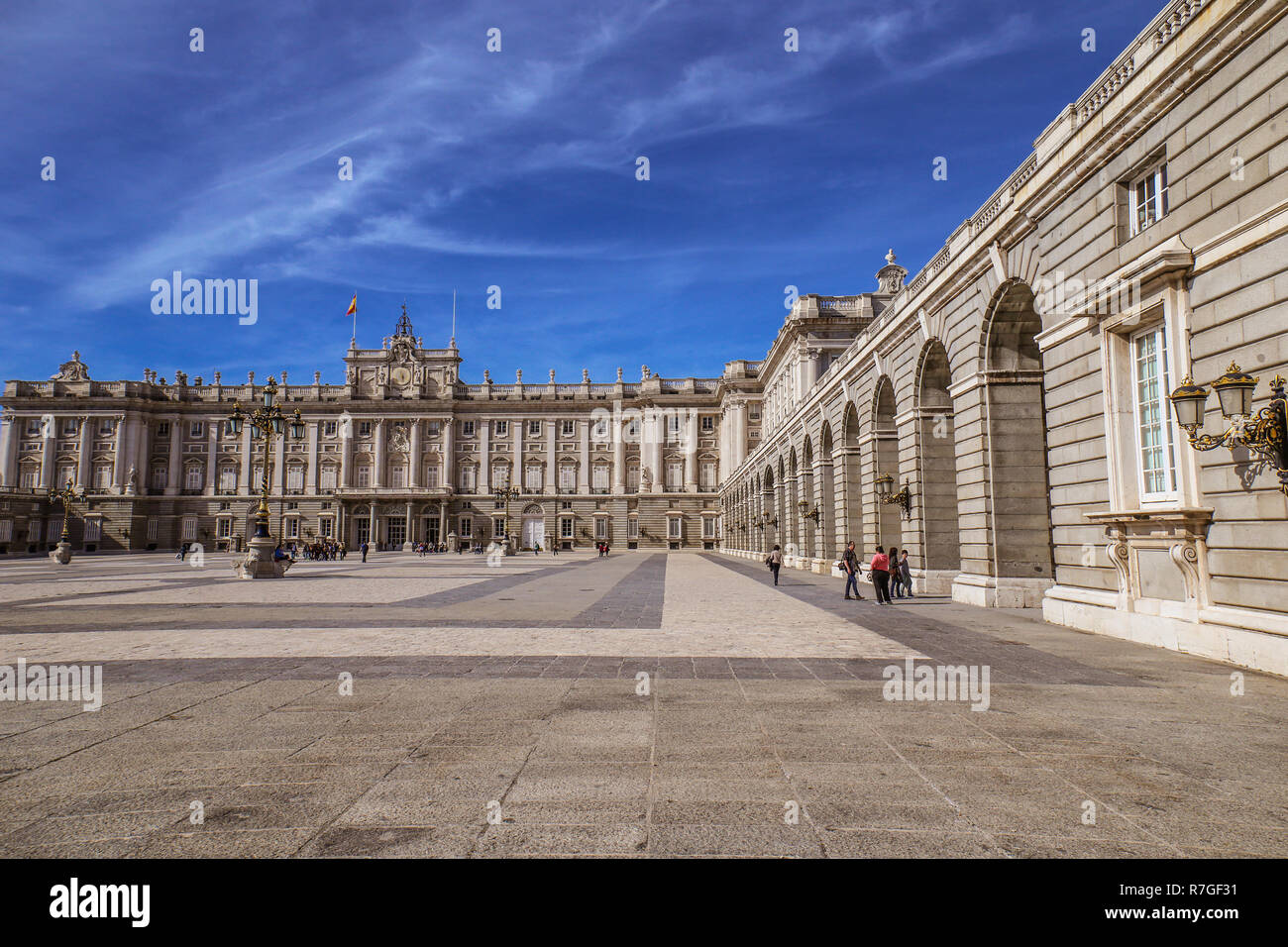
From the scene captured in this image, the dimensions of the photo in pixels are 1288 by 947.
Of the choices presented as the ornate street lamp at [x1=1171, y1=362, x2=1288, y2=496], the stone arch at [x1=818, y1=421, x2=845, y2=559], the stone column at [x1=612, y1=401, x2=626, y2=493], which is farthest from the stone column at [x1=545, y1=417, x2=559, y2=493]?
the ornate street lamp at [x1=1171, y1=362, x2=1288, y2=496]

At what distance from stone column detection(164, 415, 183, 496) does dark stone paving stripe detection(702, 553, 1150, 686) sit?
280ft

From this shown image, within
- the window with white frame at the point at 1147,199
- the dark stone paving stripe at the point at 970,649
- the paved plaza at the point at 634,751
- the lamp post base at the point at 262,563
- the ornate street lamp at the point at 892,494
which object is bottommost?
the dark stone paving stripe at the point at 970,649

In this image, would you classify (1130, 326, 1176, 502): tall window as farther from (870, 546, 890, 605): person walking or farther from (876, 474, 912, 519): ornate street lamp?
(876, 474, 912, 519): ornate street lamp

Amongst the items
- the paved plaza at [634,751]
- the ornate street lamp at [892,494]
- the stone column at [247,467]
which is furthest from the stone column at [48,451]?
the ornate street lamp at [892,494]

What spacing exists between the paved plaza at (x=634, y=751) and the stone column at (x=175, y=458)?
3220 inches

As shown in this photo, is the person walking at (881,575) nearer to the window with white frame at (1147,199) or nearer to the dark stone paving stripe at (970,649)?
the dark stone paving stripe at (970,649)

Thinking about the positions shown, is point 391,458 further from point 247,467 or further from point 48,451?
point 48,451

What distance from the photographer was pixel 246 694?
6602 mm

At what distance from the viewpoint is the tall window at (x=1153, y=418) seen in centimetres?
981

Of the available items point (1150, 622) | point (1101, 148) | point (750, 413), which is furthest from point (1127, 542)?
point (750, 413)

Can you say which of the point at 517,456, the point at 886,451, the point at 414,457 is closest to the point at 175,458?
the point at 414,457

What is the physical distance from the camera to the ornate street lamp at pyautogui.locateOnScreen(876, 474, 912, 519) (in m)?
19.1
